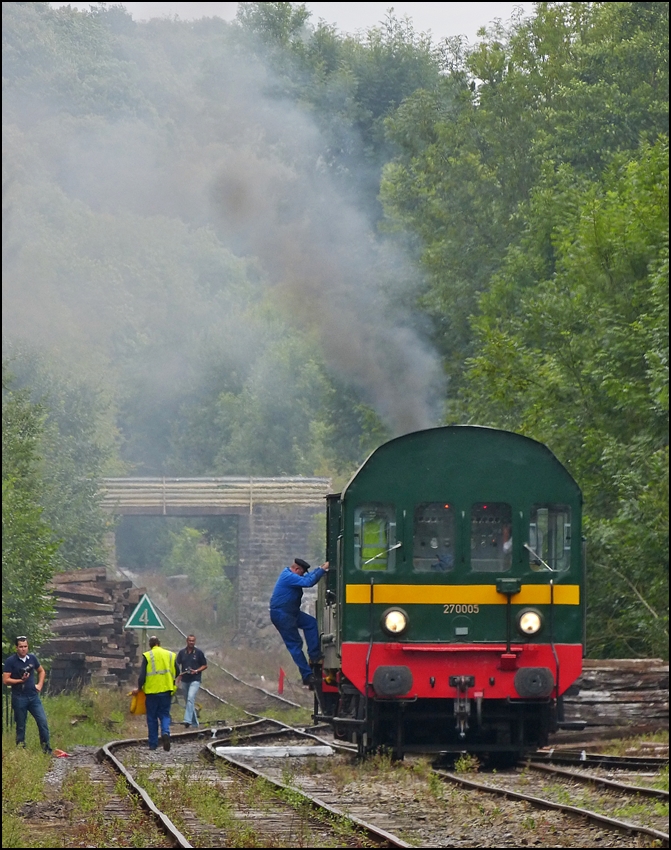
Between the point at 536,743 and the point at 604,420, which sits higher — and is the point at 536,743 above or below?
below

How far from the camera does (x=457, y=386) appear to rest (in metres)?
30.4

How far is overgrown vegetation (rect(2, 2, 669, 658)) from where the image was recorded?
20.5m

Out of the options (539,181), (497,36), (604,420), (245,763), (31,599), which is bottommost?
(245,763)

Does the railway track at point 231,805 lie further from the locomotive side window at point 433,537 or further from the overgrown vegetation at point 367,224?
the overgrown vegetation at point 367,224

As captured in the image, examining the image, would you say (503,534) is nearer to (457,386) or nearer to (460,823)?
(460,823)

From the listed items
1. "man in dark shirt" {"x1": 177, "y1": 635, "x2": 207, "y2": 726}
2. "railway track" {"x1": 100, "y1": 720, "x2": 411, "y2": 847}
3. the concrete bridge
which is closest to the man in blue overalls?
"railway track" {"x1": 100, "y1": 720, "x2": 411, "y2": 847}

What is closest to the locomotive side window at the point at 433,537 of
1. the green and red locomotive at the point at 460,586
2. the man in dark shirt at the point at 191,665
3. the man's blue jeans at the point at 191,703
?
the green and red locomotive at the point at 460,586

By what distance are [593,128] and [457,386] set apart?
635 centimetres

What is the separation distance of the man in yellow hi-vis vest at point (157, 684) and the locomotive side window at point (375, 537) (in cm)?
584

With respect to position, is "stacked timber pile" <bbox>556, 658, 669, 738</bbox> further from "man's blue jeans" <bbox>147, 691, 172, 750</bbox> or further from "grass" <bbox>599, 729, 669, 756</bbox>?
"man's blue jeans" <bbox>147, 691, 172, 750</bbox>

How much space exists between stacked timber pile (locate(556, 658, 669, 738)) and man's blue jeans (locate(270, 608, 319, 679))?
4.02 metres

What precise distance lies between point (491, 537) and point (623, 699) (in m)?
5.29

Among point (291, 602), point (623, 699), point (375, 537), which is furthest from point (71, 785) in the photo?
point (623, 699)

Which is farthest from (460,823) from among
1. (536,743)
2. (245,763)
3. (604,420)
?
(604,420)
